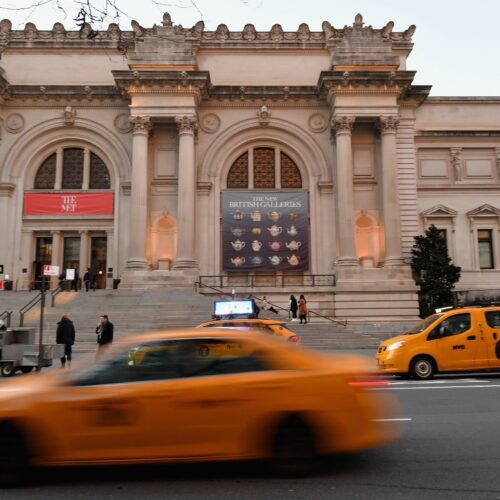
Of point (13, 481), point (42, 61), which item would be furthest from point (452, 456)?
point (42, 61)

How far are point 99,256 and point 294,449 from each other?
101ft

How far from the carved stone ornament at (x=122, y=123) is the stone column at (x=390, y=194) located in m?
15.6

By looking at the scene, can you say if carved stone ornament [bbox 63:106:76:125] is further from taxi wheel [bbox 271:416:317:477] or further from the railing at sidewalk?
taxi wheel [bbox 271:416:317:477]

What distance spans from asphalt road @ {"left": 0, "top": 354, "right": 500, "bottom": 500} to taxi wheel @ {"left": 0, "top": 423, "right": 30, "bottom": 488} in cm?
14

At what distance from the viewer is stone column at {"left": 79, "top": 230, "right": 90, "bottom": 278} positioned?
3406cm

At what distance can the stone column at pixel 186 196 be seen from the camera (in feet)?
104

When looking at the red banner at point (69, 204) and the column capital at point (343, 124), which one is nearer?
the column capital at point (343, 124)

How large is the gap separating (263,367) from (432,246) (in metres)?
27.9

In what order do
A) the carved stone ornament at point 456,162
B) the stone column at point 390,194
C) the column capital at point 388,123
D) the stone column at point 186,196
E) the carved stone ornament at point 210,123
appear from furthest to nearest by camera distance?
the carved stone ornament at point 456,162
the carved stone ornament at point 210,123
the column capital at point 388,123
the stone column at point 390,194
the stone column at point 186,196

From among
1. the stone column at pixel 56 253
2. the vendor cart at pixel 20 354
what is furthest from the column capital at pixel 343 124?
the vendor cart at pixel 20 354

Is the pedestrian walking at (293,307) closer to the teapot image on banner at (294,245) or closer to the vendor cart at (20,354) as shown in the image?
the teapot image on banner at (294,245)

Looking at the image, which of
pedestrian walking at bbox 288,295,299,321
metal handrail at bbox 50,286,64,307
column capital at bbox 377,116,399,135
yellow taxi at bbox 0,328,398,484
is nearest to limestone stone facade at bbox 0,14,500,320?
column capital at bbox 377,116,399,135

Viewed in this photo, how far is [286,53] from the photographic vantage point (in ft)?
119

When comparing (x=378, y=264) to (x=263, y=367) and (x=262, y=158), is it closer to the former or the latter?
(x=262, y=158)
